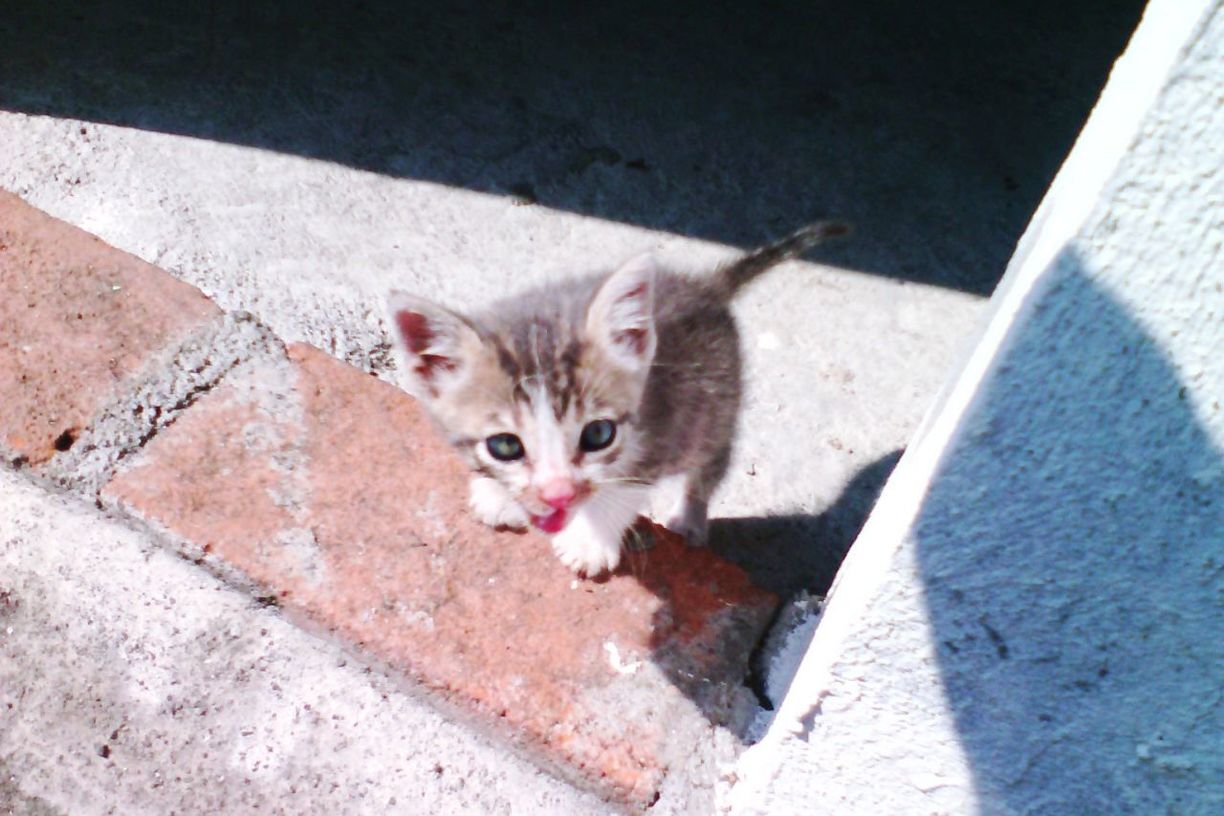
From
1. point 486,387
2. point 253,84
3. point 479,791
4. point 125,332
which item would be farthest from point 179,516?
point 253,84

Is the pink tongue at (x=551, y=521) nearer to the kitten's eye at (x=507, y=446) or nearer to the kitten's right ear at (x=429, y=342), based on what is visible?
the kitten's eye at (x=507, y=446)

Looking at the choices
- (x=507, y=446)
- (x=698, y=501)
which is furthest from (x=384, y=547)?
(x=698, y=501)

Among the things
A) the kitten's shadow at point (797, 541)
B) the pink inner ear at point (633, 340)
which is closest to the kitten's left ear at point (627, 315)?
the pink inner ear at point (633, 340)

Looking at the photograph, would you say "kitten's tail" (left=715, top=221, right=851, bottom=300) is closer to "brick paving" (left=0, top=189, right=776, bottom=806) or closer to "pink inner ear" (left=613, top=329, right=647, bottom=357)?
"pink inner ear" (left=613, top=329, right=647, bottom=357)

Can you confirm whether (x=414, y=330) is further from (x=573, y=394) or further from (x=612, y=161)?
(x=612, y=161)

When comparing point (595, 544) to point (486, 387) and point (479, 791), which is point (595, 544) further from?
point (479, 791)
